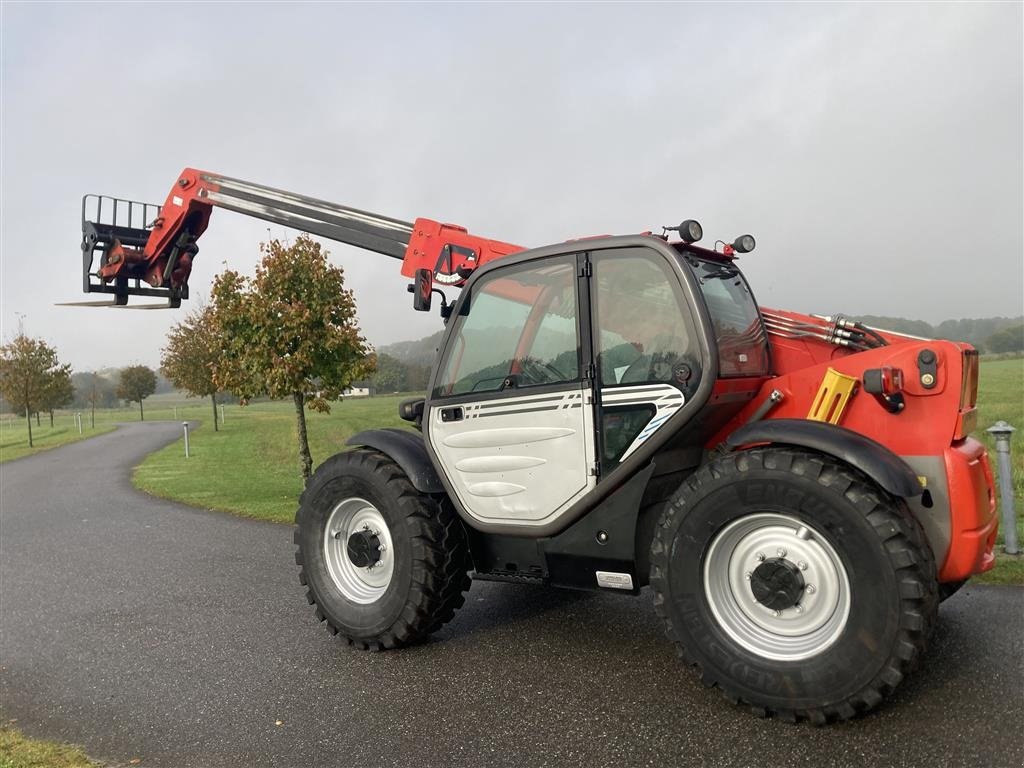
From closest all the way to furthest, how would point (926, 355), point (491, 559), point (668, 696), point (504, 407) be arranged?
point (926, 355), point (668, 696), point (504, 407), point (491, 559)

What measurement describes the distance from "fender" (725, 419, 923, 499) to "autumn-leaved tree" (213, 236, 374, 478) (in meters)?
8.38

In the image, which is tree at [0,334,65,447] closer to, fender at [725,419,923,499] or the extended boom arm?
the extended boom arm

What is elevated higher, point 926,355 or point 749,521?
point 926,355

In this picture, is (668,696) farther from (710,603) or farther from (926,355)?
(926,355)

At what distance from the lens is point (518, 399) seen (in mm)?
3922

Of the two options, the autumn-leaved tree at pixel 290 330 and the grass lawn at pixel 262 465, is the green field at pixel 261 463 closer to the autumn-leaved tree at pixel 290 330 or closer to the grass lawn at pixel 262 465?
the grass lawn at pixel 262 465

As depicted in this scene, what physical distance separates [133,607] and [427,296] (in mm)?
3423

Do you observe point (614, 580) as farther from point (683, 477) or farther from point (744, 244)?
point (744, 244)

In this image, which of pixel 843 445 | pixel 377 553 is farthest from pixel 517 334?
pixel 843 445

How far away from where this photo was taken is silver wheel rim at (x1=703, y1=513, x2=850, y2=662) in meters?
3.13

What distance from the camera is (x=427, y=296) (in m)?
5.06

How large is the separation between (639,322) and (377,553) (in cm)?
219

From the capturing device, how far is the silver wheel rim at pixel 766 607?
123 inches

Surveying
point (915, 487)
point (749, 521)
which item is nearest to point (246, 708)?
point (749, 521)
